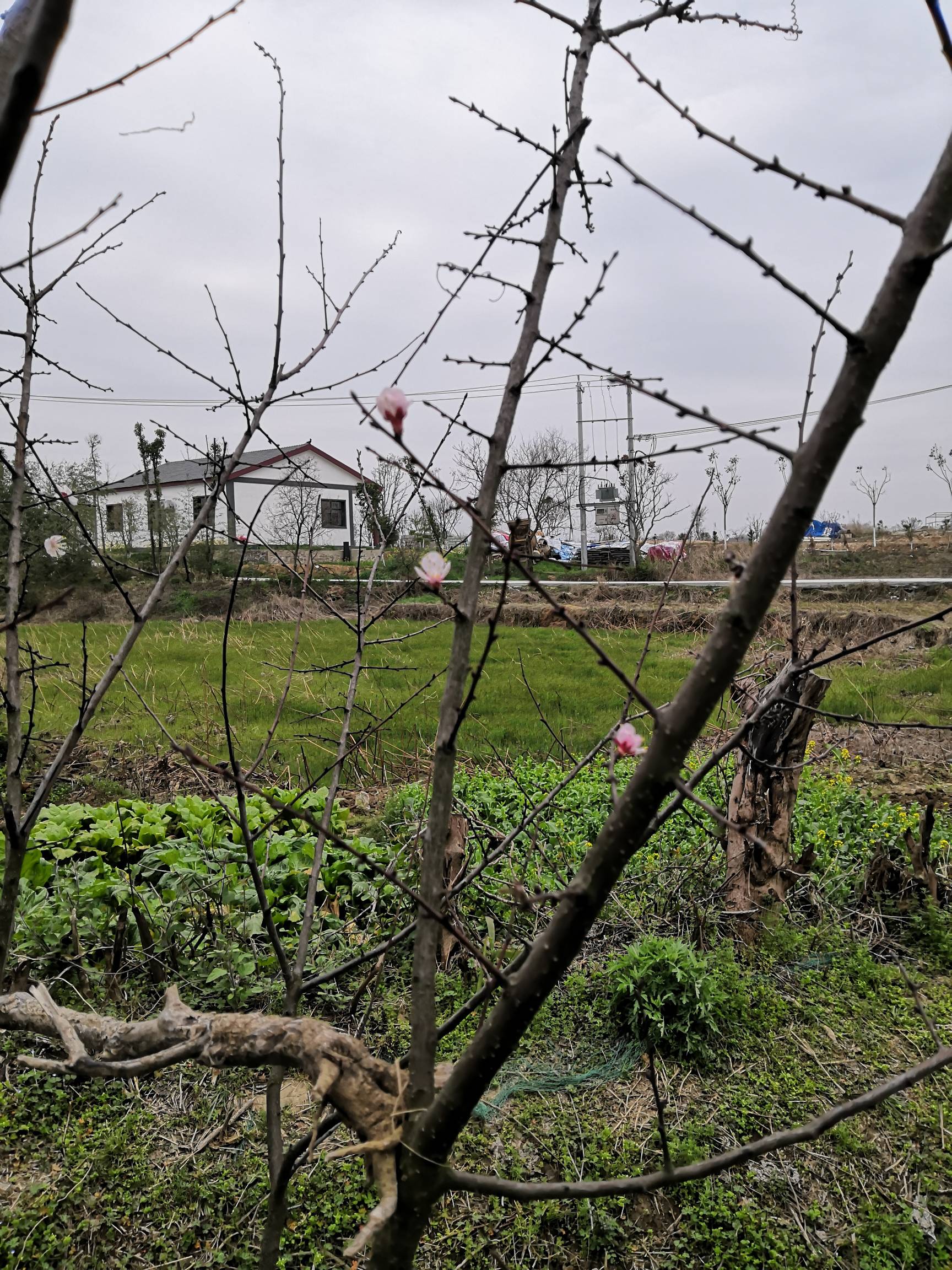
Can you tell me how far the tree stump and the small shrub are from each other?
581 mm

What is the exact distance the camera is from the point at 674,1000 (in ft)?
8.98

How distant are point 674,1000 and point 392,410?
2.53 m

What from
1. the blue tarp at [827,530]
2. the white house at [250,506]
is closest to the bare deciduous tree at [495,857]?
the white house at [250,506]

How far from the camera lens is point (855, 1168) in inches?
89.7

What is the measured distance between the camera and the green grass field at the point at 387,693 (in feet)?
20.4

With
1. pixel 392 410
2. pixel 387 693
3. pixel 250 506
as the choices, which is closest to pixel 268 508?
pixel 250 506

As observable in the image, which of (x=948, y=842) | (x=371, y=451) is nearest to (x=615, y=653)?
(x=948, y=842)

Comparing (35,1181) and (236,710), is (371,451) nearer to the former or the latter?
(35,1181)

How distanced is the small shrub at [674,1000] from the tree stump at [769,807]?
581 millimetres

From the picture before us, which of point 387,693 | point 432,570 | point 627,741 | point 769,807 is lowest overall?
point 387,693

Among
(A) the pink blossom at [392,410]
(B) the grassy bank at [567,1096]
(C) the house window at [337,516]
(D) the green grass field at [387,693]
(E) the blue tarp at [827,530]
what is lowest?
(B) the grassy bank at [567,1096]

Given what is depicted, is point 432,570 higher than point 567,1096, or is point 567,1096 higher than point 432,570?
point 432,570

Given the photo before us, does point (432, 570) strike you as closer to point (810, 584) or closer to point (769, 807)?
point (769, 807)

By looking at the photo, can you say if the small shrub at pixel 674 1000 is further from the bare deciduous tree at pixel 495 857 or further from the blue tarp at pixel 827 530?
the blue tarp at pixel 827 530
